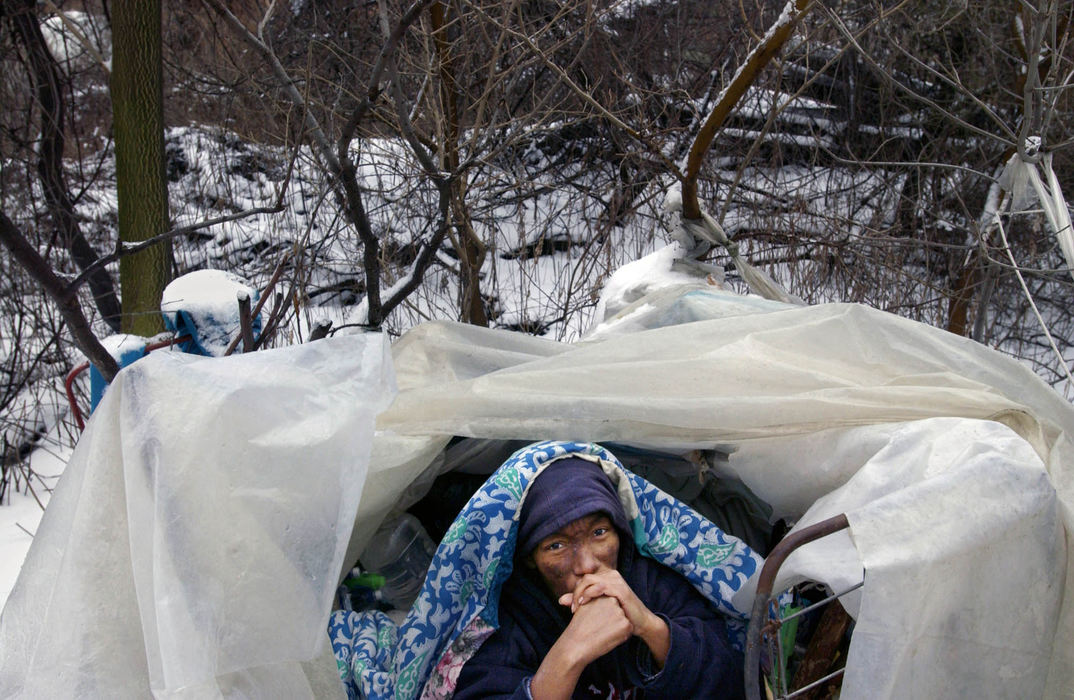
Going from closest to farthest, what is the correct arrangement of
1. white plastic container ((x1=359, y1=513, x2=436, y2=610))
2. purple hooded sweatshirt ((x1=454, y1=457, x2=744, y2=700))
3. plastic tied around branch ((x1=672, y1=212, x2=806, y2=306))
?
purple hooded sweatshirt ((x1=454, y1=457, x2=744, y2=700)) → white plastic container ((x1=359, y1=513, x2=436, y2=610)) → plastic tied around branch ((x1=672, y1=212, x2=806, y2=306))

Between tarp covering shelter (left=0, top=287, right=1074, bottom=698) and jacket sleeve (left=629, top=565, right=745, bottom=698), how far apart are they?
10.5 inches

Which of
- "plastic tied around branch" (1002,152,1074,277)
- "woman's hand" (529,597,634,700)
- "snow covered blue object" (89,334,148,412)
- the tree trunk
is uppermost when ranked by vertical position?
the tree trunk

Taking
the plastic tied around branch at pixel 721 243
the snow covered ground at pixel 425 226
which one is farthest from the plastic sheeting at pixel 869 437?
the snow covered ground at pixel 425 226

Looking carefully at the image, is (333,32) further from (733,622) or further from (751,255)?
(733,622)

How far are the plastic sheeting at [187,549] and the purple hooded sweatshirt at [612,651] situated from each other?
1.05 ft

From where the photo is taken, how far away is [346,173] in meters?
2.12

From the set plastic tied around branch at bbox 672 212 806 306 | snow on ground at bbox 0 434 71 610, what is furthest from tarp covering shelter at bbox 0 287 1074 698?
snow on ground at bbox 0 434 71 610

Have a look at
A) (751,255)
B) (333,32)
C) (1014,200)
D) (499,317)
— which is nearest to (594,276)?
(499,317)

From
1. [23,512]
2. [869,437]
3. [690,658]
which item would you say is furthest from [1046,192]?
[23,512]

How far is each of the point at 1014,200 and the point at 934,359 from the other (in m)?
0.84

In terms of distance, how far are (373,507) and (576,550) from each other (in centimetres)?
50

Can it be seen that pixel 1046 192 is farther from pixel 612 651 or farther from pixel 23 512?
pixel 23 512

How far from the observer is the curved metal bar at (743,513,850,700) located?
1.29 meters

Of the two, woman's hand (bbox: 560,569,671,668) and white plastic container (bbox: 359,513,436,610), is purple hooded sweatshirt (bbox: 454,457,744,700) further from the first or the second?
white plastic container (bbox: 359,513,436,610)
